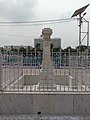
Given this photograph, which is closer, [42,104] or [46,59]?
[42,104]

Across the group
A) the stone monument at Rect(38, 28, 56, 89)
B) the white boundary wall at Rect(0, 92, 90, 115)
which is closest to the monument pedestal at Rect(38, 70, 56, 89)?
the stone monument at Rect(38, 28, 56, 89)

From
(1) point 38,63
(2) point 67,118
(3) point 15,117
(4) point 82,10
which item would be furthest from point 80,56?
(4) point 82,10

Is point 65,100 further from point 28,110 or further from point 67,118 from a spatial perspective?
point 28,110

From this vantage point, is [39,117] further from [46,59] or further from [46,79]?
[46,59]

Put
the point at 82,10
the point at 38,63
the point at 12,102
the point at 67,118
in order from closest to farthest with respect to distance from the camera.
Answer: the point at 67,118, the point at 12,102, the point at 38,63, the point at 82,10

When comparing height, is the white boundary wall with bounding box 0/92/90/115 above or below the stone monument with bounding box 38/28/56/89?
below

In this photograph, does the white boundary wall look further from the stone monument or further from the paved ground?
the stone monument

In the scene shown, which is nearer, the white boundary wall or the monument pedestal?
the white boundary wall

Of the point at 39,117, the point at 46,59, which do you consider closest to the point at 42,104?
the point at 39,117

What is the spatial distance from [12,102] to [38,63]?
2621 millimetres

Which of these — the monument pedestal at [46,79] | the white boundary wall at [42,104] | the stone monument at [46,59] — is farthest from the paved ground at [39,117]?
the stone monument at [46,59]

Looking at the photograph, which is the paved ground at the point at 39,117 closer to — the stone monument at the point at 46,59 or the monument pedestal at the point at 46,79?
the monument pedestal at the point at 46,79

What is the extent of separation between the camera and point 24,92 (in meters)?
6.58

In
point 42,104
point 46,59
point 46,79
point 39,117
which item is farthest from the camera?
point 46,59
